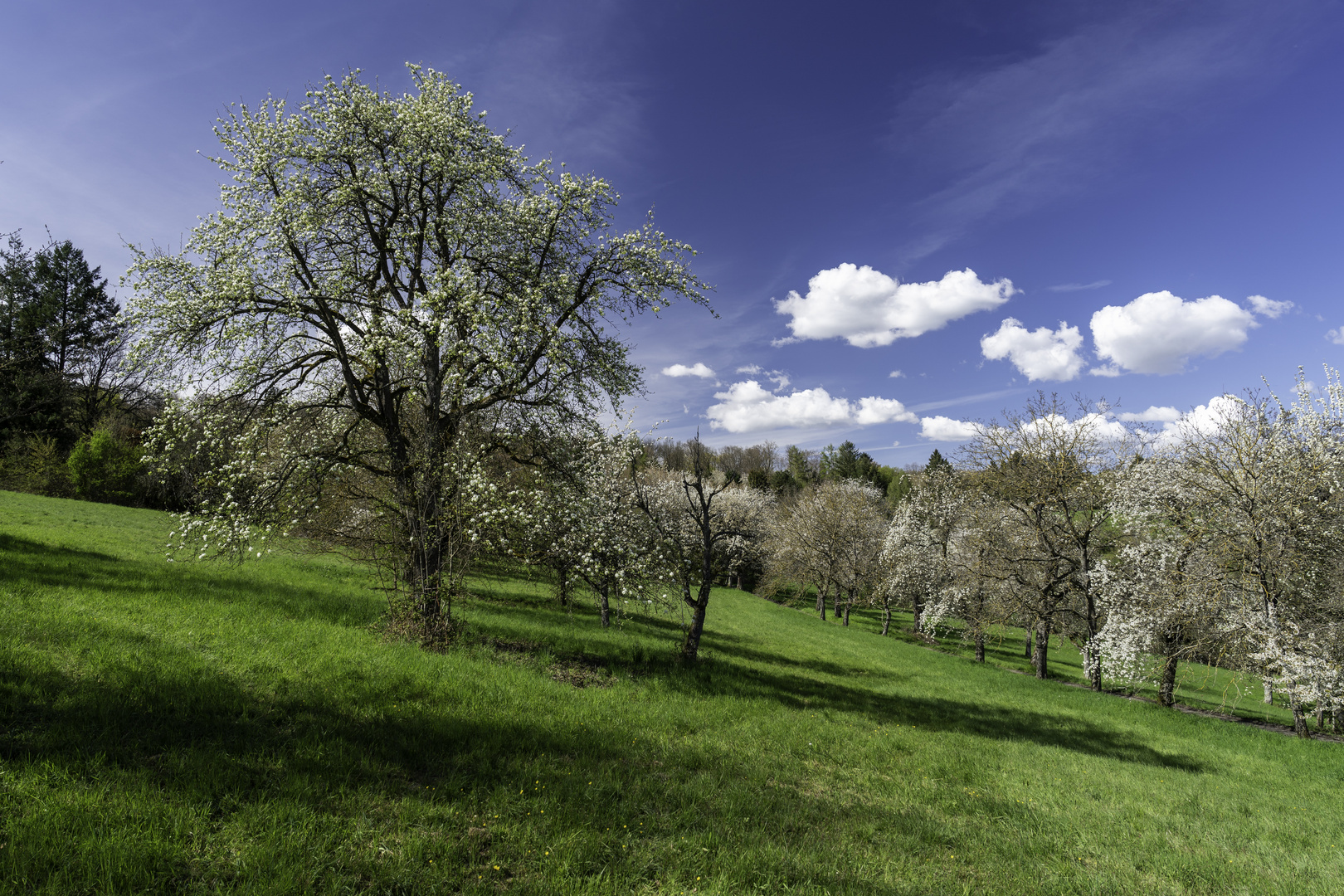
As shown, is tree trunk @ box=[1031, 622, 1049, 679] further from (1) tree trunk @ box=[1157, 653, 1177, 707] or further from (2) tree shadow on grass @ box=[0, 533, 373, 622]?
(2) tree shadow on grass @ box=[0, 533, 373, 622]

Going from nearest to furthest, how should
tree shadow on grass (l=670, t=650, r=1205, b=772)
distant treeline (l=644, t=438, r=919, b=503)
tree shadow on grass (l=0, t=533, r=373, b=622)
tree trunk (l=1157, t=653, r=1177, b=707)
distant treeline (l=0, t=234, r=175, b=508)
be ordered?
tree shadow on grass (l=0, t=533, r=373, b=622)
tree shadow on grass (l=670, t=650, r=1205, b=772)
tree trunk (l=1157, t=653, r=1177, b=707)
distant treeline (l=0, t=234, r=175, b=508)
distant treeline (l=644, t=438, r=919, b=503)

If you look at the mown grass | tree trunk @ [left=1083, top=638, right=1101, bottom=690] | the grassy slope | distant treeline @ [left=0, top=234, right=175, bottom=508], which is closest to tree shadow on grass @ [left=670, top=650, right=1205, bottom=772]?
the grassy slope

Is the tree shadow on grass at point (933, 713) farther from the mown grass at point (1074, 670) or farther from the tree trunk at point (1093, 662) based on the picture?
the tree trunk at point (1093, 662)

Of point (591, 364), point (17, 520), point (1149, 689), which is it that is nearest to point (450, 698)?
point (591, 364)

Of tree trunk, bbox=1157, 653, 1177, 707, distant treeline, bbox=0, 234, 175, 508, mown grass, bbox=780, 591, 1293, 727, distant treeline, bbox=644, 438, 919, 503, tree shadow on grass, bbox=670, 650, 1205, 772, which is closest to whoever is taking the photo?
tree shadow on grass, bbox=670, 650, 1205, 772

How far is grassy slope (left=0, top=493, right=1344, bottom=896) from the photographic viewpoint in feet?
14.3

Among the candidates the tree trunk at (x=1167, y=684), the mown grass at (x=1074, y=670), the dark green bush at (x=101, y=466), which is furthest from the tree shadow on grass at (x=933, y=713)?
the dark green bush at (x=101, y=466)

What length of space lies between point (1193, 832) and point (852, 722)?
17.6 feet

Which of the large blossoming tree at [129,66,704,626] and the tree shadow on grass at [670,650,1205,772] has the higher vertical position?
the large blossoming tree at [129,66,704,626]

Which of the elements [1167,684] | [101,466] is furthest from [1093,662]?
[101,466]

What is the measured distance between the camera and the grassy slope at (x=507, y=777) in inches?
172

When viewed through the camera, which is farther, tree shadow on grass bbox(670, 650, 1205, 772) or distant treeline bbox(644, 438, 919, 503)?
distant treeline bbox(644, 438, 919, 503)

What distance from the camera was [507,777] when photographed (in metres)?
5.95

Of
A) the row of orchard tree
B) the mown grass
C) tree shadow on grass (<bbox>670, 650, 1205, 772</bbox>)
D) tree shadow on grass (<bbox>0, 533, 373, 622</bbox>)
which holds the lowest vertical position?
the mown grass
